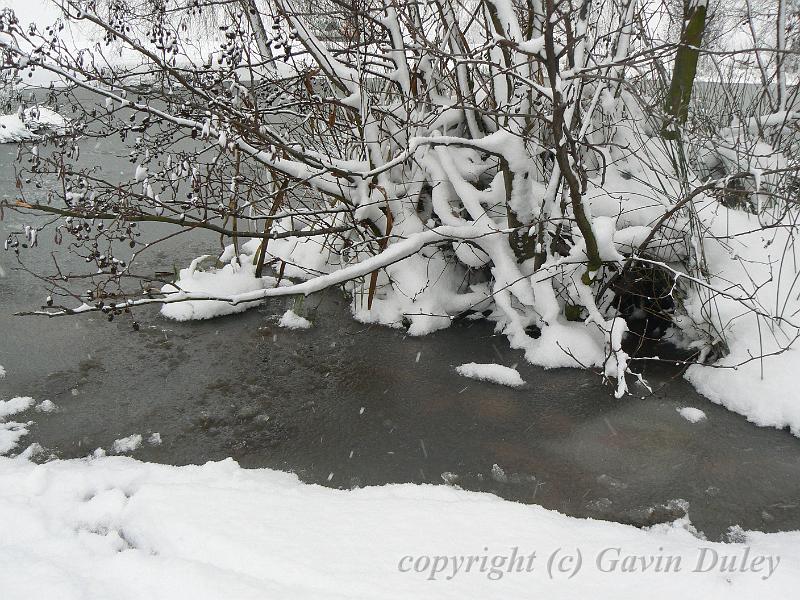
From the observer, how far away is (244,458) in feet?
13.6

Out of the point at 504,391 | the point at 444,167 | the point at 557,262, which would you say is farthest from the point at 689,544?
the point at 444,167

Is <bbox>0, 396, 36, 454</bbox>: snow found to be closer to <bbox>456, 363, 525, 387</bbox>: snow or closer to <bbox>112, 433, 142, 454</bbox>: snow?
<bbox>112, 433, 142, 454</bbox>: snow

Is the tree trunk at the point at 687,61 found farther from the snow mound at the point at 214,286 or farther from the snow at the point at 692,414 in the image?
the snow mound at the point at 214,286

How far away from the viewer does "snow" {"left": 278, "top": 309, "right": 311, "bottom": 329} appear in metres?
6.01

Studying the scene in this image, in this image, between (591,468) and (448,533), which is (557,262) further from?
(448,533)

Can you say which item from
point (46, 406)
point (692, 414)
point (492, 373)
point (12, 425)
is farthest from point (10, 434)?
point (692, 414)

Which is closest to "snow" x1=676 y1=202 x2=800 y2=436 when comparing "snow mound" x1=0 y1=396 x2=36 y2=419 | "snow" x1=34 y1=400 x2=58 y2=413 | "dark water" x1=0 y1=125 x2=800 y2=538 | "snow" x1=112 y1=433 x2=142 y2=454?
"dark water" x1=0 y1=125 x2=800 y2=538

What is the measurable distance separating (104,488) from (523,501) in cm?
233

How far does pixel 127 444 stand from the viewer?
13.8ft

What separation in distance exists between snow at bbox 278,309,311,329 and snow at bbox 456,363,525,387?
1585 mm

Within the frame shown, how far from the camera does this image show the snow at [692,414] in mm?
4508

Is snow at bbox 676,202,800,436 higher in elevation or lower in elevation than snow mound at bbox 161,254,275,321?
higher

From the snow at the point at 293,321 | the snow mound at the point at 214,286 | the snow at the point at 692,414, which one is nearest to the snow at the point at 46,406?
the snow mound at the point at 214,286

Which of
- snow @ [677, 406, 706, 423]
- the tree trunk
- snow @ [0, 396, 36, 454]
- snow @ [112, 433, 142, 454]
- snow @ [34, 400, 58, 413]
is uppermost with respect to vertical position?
the tree trunk
